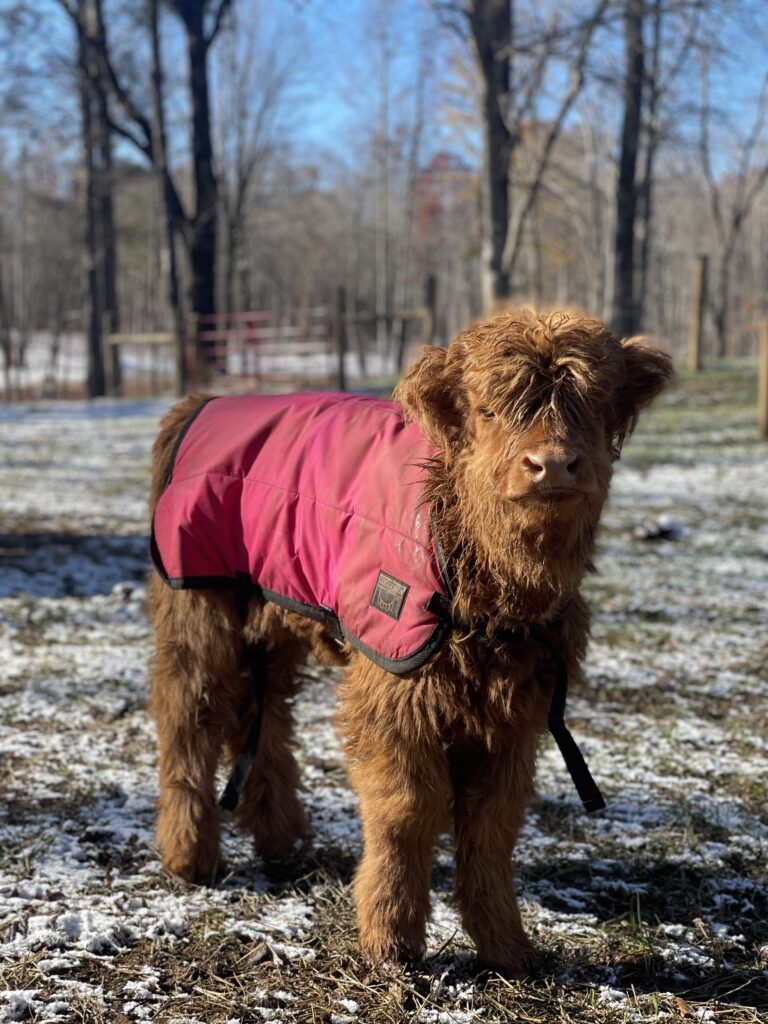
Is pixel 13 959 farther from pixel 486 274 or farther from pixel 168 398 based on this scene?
pixel 168 398

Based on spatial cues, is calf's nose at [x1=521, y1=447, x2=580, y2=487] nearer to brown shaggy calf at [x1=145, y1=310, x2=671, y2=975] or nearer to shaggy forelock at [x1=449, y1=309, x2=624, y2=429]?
brown shaggy calf at [x1=145, y1=310, x2=671, y2=975]

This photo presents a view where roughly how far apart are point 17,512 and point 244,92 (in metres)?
31.7

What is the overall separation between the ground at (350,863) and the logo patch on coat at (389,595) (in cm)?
104

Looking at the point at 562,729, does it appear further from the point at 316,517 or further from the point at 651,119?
the point at 651,119

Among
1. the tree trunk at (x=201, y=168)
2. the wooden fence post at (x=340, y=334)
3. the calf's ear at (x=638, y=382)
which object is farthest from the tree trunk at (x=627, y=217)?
the calf's ear at (x=638, y=382)

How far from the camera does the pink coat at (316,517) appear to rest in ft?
7.81

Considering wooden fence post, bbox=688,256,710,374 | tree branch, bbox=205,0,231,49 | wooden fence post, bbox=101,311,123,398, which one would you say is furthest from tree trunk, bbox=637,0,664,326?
wooden fence post, bbox=101,311,123,398

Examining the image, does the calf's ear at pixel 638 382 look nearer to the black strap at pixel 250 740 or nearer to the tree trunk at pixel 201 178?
the black strap at pixel 250 740

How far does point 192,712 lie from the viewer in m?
3.11

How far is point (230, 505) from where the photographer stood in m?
2.97

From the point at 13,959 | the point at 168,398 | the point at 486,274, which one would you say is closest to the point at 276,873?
the point at 13,959

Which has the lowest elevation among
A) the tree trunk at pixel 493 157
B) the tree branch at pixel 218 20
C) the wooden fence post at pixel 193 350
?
the wooden fence post at pixel 193 350

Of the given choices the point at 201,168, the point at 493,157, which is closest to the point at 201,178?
the point at 201,168

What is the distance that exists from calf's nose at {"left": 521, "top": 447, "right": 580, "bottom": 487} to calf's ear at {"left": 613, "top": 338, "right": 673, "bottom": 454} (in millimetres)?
397
